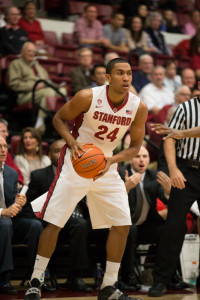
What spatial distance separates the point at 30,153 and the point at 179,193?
241 cm

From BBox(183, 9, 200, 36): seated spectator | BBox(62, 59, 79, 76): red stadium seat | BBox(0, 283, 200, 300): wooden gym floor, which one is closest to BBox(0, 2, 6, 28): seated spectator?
BBox(62, 59, 79, 76): red stadium seat

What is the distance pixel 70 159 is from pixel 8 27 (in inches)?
225

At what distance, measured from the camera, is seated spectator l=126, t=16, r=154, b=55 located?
37.4 ft

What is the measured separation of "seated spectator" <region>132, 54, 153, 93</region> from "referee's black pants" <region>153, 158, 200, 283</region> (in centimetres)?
460

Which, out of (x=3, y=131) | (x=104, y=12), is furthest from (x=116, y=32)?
(x=3, y=131)

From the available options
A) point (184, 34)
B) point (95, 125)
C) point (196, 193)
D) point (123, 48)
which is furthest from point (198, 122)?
point (184, 34)

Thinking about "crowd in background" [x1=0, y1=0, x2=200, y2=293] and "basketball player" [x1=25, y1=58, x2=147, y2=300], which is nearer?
"basketball player" [x1=25, y1=58, x2=147, y2=300]

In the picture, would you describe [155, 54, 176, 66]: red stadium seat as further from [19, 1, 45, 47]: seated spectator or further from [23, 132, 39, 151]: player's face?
[23, 132, 39, 151]: player's face

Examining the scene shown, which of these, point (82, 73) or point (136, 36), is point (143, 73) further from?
point (136, 36)

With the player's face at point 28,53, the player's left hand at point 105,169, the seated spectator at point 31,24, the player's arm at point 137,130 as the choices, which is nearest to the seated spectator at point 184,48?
the seated spectator at point 31,24

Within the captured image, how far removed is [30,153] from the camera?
23.1 feet

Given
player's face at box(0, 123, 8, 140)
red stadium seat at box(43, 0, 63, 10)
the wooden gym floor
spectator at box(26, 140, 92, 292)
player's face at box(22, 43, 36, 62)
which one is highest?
red stadium seat at box(43, 0, 63, 10)

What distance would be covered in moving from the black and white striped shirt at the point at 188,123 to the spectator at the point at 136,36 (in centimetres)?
611

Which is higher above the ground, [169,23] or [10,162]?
[169,23]
